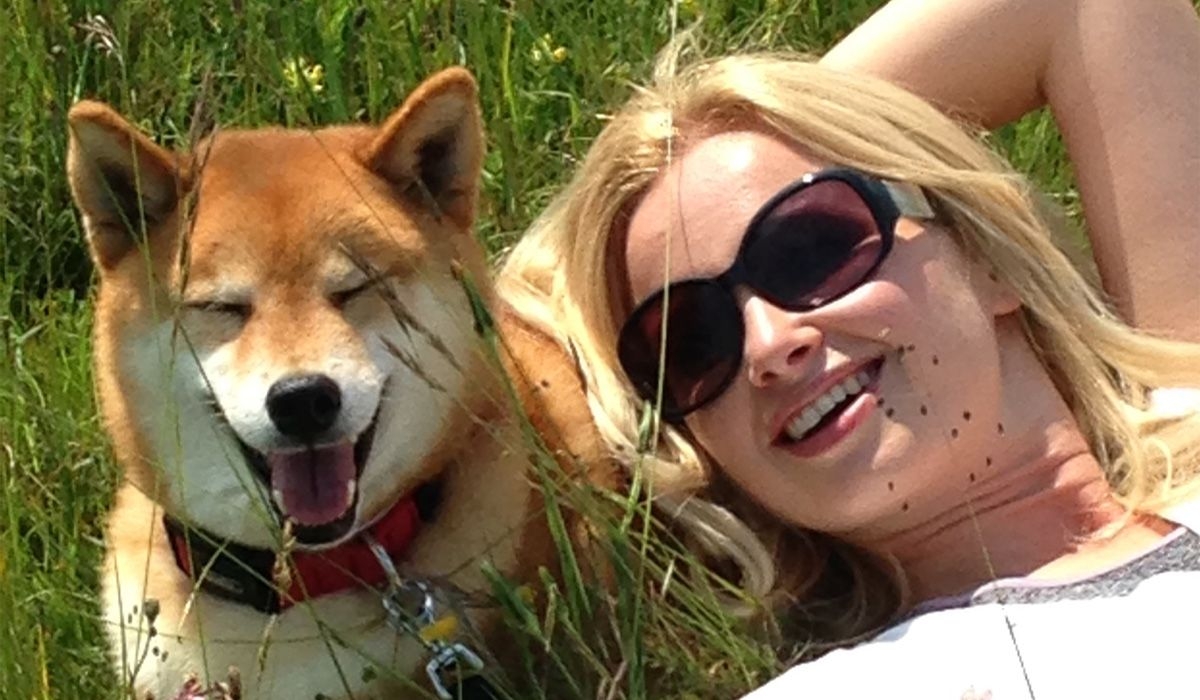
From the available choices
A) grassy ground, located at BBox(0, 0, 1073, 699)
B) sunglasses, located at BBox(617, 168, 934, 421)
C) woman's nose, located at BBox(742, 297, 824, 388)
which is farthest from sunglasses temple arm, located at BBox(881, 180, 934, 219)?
grassy ground, located at BBox(0, 0, 1073, 699)

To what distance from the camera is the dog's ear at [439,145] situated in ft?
7.59

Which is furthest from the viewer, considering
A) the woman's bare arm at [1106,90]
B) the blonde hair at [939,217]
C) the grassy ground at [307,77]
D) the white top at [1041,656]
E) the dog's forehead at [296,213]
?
the grassy ground at [307,77]

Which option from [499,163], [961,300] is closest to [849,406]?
[961,300]

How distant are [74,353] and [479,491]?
0.94m

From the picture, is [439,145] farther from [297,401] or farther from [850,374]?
[850,374]

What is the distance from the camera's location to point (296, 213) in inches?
90.0

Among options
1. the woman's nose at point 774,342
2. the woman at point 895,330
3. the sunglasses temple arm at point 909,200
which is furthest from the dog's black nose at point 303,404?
the sunglasses temple arm at point 909,200

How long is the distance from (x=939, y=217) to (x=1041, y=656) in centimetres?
69

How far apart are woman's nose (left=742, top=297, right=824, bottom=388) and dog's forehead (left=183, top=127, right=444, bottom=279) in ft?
1.49

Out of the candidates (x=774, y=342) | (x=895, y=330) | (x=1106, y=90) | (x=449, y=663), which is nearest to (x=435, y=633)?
(x=449, y=663)

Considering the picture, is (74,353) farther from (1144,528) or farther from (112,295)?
(1144,528)

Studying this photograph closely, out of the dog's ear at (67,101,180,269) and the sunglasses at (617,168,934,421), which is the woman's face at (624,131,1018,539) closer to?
the sunglasses at (617,168,934,421)

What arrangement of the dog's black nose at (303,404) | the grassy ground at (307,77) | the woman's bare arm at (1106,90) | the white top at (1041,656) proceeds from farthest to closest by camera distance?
the grassy ground at (307,77) → the woman's bare arm at (1106,90) → the dog's black nose at (303,404) → the white top at (1041,656)

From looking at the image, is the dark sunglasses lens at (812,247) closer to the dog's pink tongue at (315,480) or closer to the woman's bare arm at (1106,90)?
the woman's bare arm at (1106,90)
